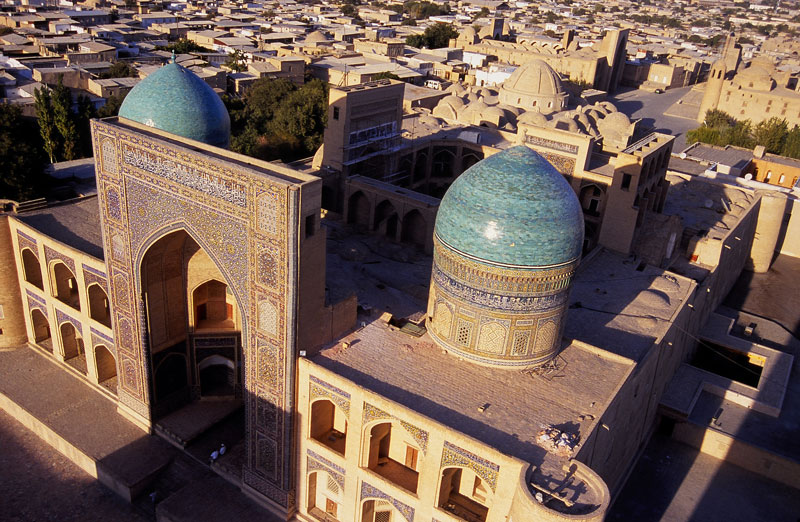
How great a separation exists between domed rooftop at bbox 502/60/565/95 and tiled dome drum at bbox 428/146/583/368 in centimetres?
2332

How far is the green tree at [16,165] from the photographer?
1802 centimetres

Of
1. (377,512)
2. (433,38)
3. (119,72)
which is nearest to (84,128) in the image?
(119,72)

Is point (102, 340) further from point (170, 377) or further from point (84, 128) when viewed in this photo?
point (84, 128)

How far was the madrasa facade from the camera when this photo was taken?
9.32 meters

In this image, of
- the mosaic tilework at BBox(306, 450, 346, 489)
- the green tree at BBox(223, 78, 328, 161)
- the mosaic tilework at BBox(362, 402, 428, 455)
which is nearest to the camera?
the mosaic tilework at BBox(362, 402, 428, 455)

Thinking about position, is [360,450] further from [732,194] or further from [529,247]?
[732,194]

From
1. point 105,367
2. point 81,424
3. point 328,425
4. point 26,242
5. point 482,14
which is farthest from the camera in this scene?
point 482,14

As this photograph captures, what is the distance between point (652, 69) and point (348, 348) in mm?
49479

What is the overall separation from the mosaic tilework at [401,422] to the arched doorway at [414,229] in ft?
28.6

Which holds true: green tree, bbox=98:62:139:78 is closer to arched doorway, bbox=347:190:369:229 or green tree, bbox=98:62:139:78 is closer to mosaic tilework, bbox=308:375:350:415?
arched doorway, bbox=347:190:369:229

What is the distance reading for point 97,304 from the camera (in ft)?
43.6

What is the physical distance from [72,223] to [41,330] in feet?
8.44

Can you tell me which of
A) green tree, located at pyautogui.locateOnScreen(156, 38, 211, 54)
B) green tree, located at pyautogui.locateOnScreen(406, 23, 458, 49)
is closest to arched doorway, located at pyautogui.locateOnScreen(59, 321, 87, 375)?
green tree, located at pyautogui.locateOnScreen(156, 38, 211, 54)

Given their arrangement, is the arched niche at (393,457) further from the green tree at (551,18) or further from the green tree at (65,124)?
the green tree at (551,18)
